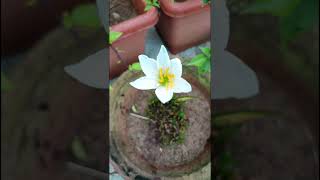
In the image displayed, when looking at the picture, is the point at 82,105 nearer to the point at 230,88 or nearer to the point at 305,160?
the point at 230,88

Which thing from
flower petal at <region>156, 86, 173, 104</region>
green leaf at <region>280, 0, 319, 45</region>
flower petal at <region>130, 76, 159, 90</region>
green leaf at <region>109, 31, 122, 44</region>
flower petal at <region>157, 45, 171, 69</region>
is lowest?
flower petal at <region>156, 86, 173, 104</region>

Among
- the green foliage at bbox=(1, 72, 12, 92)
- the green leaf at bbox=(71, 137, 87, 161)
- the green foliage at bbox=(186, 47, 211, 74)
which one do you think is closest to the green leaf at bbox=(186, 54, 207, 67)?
the green foliage at bbox=(186, 47, 211, 74)

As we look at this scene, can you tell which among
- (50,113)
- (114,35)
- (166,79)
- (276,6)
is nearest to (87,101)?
(50,113)

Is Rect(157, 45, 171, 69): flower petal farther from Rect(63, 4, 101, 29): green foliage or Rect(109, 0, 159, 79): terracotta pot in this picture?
Rect(63, 4, 101, 29): green foliage

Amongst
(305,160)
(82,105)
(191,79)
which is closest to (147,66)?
(191,79)

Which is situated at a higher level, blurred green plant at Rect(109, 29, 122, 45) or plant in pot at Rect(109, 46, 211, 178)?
blurred green plant at Rect(109, 29, 122, 45)

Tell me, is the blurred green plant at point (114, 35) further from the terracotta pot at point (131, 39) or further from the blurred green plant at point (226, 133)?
the blurred green plant at point (226, 133)

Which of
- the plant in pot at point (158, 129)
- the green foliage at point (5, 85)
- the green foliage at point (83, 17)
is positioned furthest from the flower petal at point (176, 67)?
the green foliage at point (5, 85)
